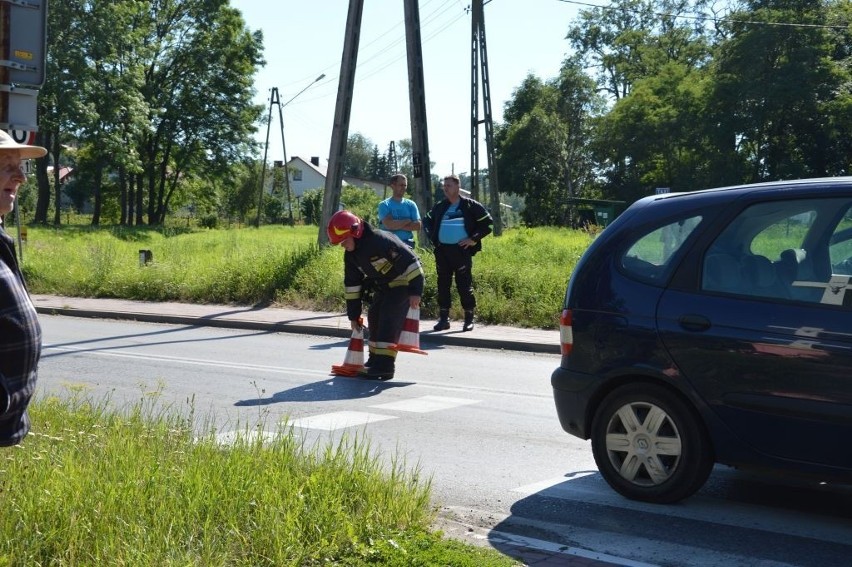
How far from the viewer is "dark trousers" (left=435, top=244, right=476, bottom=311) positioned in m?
14.7

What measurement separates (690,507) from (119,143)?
5496 centimetres

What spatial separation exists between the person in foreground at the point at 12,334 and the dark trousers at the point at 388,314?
712cm

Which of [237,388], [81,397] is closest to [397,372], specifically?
[237,388]

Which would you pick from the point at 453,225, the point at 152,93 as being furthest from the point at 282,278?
the point at 152,93

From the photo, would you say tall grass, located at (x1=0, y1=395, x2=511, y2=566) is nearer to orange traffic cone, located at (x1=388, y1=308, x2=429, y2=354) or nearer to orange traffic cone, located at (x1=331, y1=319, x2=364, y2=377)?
orange traffic cone, located at (x1=388, y1=308, x2=429, y2=354)

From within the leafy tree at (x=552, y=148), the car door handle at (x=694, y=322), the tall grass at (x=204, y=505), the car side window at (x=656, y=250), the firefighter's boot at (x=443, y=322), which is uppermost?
the leafy tree at (x=552, y=148)

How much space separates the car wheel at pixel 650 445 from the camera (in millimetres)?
5828

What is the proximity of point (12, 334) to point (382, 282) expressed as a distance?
7.29 m

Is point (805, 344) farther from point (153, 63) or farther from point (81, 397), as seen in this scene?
point (153, 63)

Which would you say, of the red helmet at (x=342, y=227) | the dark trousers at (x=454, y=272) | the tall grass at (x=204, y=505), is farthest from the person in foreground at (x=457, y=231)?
the tall grass at (x=204, y=505)

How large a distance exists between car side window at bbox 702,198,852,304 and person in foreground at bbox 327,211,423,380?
4.70 metres

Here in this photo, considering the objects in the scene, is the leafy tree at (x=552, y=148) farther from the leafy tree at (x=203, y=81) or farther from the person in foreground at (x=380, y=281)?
the person in foreground at (x=380, y=281)

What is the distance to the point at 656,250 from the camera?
6.20m

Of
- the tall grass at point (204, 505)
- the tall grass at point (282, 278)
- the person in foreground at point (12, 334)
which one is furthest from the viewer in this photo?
the tall grass at point (282, 278)
